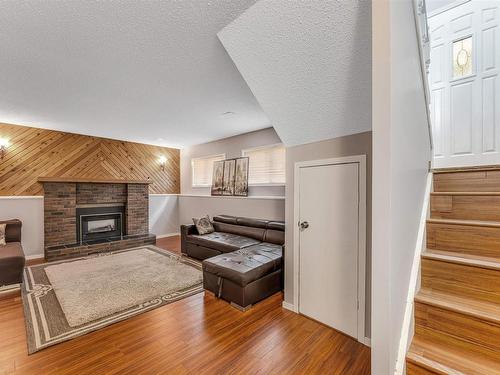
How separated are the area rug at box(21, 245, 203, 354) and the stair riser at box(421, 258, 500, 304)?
2636 mm

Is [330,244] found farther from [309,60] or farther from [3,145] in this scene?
[3,145]

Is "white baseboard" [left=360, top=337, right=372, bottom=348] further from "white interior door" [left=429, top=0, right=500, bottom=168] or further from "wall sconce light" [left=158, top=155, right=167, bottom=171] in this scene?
"wall sconce light" [left=158, top=155, right=167, bottom=171]

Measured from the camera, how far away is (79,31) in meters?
1.93

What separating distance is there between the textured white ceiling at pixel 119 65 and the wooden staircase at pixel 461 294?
2179mm

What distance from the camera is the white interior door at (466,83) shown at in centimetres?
275

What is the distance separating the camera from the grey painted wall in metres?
2.08

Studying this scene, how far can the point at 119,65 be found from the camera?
8.04 feet

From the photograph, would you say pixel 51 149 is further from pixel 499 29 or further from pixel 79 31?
pixel 499 29

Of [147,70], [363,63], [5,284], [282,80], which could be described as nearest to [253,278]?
[282,80]

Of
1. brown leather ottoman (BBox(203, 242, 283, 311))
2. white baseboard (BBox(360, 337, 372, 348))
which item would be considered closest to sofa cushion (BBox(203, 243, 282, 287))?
brown leather ottoman (BBox(203, 242, 283, 311))

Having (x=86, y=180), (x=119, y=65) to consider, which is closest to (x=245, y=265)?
(x=119, y=65)

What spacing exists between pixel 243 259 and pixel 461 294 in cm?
221

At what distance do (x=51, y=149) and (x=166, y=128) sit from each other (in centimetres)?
253

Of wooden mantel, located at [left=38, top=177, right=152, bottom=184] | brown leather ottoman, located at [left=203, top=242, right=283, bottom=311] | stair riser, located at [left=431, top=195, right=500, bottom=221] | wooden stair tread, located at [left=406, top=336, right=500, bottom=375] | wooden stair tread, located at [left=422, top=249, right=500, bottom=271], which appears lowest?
brown leather ottoman, located at [left=203, top=242, right=283, bottom=311]
